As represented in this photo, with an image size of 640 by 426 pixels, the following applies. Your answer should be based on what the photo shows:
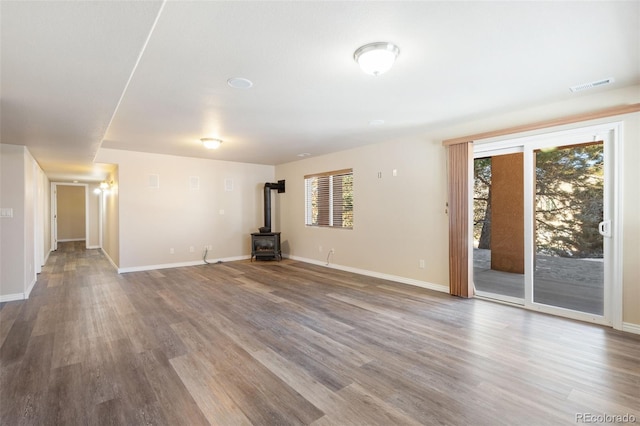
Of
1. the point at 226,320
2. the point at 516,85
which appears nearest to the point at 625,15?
the point at 516,85

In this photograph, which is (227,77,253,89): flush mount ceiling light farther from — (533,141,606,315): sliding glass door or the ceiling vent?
(533,141,606,315): sliding glass door

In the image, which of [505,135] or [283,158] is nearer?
[505,135]

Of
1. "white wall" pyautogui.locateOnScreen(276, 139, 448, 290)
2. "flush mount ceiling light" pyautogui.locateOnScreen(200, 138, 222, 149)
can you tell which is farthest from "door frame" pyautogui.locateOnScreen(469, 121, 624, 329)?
"flush mount ceiling light" pyautogui.locateOnScreen(200, 138, 222, 149)

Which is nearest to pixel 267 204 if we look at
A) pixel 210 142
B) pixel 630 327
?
pixel 210 142

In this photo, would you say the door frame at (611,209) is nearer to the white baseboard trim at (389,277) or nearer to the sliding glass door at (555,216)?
the sliding glass door at (555,216)

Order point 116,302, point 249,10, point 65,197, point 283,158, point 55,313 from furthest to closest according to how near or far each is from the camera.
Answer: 1. point 65,197
2. point 283,158
3. point 116,302
4. point 55,313
5. point 249,10

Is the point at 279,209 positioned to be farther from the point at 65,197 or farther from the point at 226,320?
the point at 65,197

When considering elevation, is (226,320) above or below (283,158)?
below

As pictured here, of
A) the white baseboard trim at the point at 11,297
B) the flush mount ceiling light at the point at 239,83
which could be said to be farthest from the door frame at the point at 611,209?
the white baseboard trim at the point at 11,297

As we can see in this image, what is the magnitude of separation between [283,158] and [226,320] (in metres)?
4.43

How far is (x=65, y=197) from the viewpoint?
11.6 metres

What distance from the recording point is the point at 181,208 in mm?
6598

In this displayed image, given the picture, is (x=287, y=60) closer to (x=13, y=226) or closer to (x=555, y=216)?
(x=555, y=216)

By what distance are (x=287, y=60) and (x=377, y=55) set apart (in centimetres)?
72
